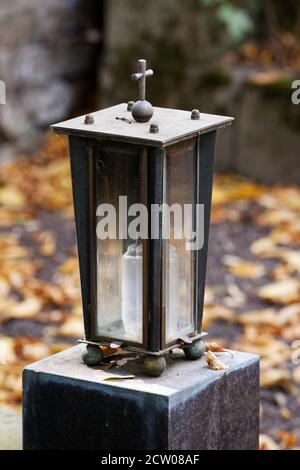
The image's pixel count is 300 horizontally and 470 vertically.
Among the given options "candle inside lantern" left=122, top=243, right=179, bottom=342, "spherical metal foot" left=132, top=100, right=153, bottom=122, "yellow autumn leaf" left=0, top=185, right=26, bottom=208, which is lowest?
"yellow autumn leaf" left=0, top=185, right=26, bottom=208

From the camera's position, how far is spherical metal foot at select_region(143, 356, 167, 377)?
305 cm

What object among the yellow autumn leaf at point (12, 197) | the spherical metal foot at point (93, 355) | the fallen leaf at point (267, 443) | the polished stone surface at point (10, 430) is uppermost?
the spherical metal foot at point (93, 355)

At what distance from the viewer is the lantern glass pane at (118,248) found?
2982 millimetres

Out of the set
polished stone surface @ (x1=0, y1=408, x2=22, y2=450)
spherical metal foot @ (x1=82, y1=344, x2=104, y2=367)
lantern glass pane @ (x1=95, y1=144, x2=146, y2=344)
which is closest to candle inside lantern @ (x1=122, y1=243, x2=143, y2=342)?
lantern glass pane @ (x1=95, y1=144, x2=146, y2=344)

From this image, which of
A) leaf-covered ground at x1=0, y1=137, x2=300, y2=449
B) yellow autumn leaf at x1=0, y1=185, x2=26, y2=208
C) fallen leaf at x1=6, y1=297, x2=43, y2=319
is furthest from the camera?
yellow autumn leaf at x1=0, y1=185, x2=26, y2=208

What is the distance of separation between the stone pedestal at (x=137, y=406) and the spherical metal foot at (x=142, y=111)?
72cm

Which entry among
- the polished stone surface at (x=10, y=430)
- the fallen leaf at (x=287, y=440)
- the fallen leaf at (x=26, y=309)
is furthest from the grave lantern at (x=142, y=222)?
the fallen leaf at (x=26, y=309)

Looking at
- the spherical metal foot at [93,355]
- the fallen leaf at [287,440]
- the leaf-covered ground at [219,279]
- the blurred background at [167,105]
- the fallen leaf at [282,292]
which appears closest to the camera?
the spherical metal foot at [93,355]

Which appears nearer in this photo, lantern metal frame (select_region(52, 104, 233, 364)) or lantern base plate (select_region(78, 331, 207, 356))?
lantern metal frame (select_region(52, 104, 233, 364))

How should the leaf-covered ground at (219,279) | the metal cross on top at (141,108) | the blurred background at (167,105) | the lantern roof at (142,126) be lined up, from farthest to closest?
1. the blurred background at (167,105)
2. the leaf-covered ground at (219,279)
3. the metal cross on top at (141,108)
4. the lantern roof at (142,126)

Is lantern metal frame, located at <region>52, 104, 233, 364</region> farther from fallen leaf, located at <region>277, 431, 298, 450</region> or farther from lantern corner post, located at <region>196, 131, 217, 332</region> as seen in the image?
fallen leaf, located at <region>277, 431, 298, 450</region>

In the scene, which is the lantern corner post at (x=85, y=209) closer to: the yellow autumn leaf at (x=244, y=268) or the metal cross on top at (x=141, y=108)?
the metal cross on top at (x=141, y=108)

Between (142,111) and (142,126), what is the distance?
4cm

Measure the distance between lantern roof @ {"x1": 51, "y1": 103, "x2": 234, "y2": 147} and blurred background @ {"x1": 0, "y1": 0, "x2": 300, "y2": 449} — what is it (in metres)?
2.08
